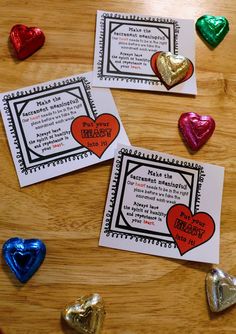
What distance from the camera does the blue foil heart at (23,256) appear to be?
0.65m

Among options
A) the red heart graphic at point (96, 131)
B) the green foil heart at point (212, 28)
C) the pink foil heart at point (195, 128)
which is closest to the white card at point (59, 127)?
the red heart graphic at point (96, 131)

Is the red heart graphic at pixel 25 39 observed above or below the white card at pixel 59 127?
above

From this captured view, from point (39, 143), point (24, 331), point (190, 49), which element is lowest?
point (24, 331)

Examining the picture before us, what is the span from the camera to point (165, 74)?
2.56ft

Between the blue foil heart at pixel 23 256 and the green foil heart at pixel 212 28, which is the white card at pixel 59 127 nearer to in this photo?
the blue foil heart at pixel 23 256

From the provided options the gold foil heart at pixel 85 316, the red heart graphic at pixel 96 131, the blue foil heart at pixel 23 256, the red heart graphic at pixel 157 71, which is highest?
the red heart graphic at pixel 157 71

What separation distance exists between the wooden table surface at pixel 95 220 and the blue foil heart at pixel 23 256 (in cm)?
1

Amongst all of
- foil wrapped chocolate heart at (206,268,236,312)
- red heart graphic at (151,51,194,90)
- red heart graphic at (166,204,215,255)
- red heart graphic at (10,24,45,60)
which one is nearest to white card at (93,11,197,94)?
red heart graphic at (151,51,194,90)

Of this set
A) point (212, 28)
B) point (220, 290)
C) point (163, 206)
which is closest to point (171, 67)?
point (212, 28)

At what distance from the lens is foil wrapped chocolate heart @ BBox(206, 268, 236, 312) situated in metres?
0.68

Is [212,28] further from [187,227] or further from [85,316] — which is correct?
[85,316]

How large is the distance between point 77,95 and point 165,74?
16 centimetres

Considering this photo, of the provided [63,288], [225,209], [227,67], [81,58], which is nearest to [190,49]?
[227,67]

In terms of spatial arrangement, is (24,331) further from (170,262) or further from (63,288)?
(170,262)
